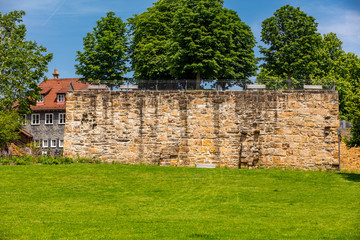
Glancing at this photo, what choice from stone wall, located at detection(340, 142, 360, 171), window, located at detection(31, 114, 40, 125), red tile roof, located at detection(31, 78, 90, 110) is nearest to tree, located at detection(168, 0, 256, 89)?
stone wall, located at detection(340, 142, 360, 171)

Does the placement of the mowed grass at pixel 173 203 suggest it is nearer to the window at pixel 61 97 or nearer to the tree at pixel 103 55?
the tree at pixel 103 55

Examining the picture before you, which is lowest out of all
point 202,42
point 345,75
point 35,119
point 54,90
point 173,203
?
point 173,203

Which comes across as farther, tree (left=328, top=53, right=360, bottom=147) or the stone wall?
tree (left=328, top=53, right=360, bottom=147)

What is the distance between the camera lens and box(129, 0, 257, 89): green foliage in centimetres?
3856

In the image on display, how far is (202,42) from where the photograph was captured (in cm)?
3847

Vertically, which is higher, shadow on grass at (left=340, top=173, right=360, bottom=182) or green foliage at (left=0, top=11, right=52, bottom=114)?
green foliage at (left=0, top=11, right=52, bottom=114)

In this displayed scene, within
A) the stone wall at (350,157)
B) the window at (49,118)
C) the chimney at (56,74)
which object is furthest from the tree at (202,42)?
the chimney at (56,74)

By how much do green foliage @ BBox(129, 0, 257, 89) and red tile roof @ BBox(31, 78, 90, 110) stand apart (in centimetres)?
1557

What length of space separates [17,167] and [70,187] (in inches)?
279

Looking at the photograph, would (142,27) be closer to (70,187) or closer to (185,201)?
(70,187)

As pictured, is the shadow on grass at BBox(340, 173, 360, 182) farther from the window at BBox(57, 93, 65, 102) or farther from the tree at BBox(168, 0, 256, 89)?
the window at BBox(57, 93, 65, 102)

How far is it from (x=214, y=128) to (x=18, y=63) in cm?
2393

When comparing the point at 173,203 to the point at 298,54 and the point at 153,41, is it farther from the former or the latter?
the point at 298,54

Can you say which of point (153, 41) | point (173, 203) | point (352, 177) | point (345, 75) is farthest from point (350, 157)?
point (153, 41)
